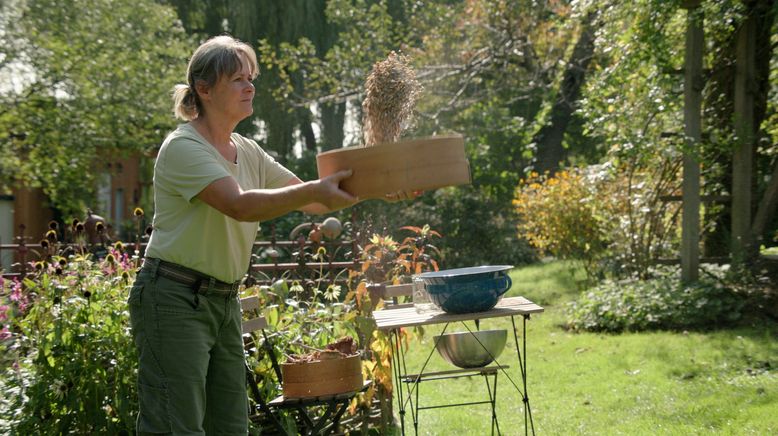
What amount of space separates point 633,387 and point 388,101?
3320mm

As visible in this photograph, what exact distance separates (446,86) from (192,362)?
1259cm

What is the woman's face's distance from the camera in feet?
8.41

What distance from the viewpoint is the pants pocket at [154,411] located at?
2.46 metres

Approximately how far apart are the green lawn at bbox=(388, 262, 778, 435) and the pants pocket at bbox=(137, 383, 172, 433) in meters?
2.51

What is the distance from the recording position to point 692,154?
24.6 feet

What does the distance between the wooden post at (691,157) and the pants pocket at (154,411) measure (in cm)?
606

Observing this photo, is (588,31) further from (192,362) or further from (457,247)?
(192,362)

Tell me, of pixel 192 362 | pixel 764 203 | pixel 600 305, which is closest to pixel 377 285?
pixel 192 362

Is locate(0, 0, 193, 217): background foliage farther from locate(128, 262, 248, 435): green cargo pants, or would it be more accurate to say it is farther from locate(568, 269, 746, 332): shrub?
locate(128, 262, 248, 435): green cargo pants

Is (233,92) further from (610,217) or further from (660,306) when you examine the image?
(610,217)

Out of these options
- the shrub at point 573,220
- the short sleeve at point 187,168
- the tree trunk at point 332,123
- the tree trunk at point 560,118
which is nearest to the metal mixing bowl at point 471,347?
the short sleeve at point 187,168

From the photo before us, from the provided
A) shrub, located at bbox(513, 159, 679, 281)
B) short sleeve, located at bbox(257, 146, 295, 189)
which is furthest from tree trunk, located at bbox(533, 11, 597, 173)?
short sleeve, located at bbox(257, 146, 295, 189)

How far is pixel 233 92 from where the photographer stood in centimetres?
257

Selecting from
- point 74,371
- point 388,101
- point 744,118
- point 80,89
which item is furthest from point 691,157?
point 80,89
